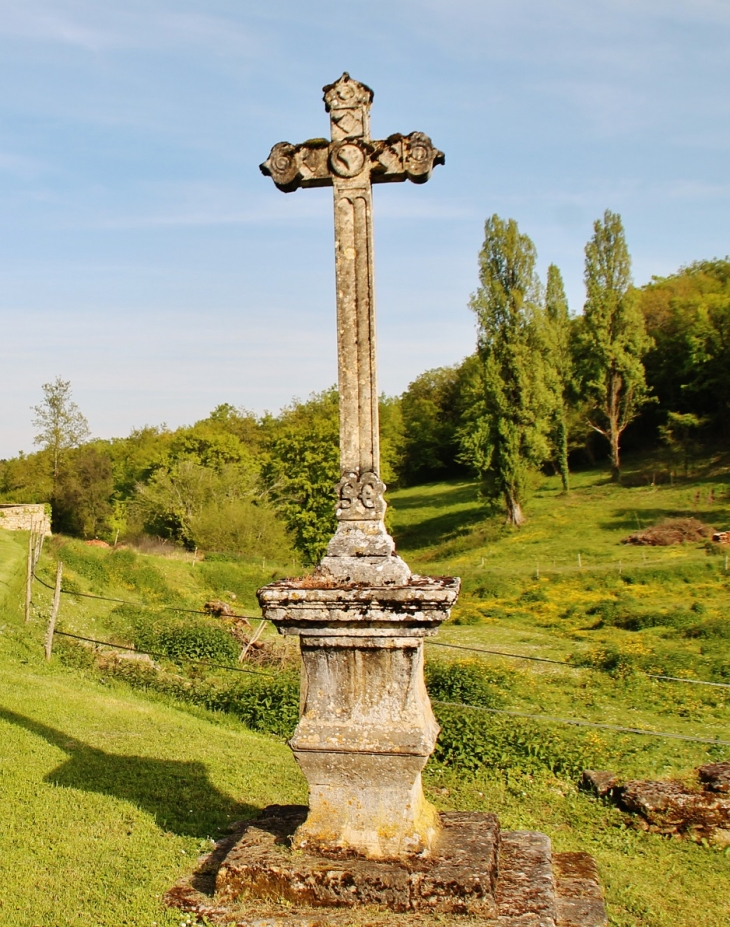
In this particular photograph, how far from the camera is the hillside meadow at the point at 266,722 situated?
5.42 metres

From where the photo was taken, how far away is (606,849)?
704 cm

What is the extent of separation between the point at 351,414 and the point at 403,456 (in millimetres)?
55952

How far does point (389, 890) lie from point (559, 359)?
42.4m

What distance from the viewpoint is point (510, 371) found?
40125 millimetres

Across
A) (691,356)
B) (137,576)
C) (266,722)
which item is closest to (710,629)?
(266,722)

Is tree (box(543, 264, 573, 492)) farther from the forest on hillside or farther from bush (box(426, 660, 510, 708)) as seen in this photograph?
bush (box(426, 660, 510, 708))

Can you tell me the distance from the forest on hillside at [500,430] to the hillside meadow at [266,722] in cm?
1285

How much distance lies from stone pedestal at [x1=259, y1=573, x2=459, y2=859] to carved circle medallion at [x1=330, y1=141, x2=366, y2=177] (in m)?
2.37

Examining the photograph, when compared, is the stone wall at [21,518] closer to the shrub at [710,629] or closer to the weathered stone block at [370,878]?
the shrub at [710,629]

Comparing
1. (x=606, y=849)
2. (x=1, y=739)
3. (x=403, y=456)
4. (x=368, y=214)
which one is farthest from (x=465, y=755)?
(x=403, y=456)

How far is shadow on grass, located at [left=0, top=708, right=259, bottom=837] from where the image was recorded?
6020 millimetres

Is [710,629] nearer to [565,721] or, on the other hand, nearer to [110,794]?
[565,721]

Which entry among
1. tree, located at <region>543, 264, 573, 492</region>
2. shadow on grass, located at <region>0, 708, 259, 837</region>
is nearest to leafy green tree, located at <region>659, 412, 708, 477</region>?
tree, located at <region>543, 264, 573, 492</region>

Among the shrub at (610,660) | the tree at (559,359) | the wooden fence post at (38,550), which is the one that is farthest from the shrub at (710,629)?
the tree at (559,359)
